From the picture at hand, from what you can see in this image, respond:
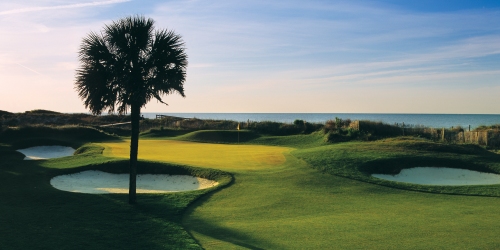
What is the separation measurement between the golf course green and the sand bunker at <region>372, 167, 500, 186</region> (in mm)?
566

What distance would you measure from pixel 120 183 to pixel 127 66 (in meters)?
7.17

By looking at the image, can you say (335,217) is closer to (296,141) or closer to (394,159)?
(394,159)

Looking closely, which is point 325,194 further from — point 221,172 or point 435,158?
point 435,158

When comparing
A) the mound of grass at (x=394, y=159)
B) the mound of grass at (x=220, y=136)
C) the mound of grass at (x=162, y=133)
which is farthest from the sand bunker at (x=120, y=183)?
the mound of grass at (x=162, y=133)

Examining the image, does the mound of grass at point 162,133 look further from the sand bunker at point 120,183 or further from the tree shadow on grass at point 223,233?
the tree shadow on grass at point 223,233

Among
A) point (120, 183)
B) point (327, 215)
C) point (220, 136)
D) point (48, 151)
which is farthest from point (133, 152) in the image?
point (220, 136)

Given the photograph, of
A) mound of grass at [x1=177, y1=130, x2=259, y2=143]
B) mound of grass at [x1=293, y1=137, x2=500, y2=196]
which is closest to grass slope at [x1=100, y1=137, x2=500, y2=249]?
mound of grass at [x1=293, y1=137, x2=500, y2=196]

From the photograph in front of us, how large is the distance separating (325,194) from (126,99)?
7765 millimetres

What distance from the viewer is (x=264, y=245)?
9.66 meters

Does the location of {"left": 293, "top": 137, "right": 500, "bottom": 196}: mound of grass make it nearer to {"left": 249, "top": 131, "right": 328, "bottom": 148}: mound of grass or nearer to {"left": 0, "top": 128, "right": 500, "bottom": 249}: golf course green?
{"left": 0, "top": 128, "right": 500, "bottom": 249}: golf course green

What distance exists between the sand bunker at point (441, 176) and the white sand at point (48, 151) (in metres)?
21.8

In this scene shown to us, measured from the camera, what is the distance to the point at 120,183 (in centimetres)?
1902

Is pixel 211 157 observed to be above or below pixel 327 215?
above

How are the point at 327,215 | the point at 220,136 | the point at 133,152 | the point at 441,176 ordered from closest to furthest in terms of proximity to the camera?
the point at 327,215 → the point at 133,152 → the point at 441,176 → the point at 220,136
